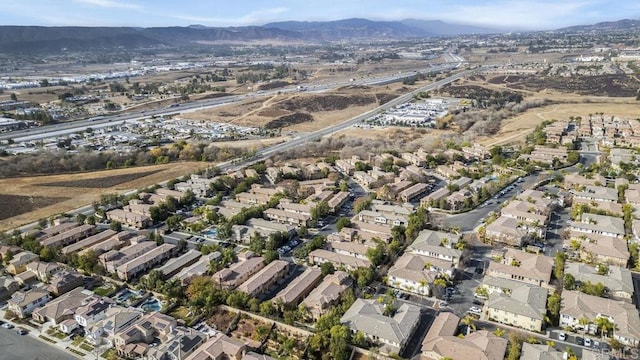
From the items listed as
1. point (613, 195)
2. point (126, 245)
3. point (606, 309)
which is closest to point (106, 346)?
point (126, 245)

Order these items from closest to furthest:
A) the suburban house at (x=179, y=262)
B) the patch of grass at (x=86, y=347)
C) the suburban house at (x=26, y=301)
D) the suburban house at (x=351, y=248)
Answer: the patch of grass at (x=86, y=347)
the suburban house at (x=26, y=301)
the suburban house at (x=179, y=262)
the suburban house at (x=351, y=248)

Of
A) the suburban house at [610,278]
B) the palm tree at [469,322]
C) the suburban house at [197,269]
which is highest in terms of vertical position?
the suburban house at [610,278]

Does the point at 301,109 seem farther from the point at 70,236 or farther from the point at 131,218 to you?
the point at 70,236

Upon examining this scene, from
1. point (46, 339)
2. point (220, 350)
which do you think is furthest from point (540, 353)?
point (46, 339)

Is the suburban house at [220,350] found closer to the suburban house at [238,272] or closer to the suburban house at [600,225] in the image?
the suburban house at [238,272]

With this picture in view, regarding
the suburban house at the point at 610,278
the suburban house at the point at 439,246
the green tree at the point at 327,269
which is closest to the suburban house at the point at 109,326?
the green tree at the point at 327,269

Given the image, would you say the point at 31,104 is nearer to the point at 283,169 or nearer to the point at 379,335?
the point at 283,169

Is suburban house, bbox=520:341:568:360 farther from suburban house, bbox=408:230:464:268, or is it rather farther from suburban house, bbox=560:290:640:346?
suburban house, bbox=408:230:464:268

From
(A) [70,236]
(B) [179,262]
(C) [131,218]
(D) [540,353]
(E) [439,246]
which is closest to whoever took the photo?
(D) [540,353]
